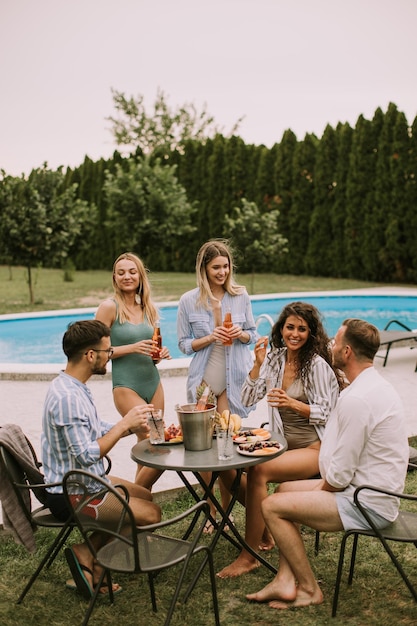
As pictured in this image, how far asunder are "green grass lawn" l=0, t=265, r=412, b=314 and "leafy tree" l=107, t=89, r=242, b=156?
15.9 meters

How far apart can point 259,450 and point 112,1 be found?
18.4 metres

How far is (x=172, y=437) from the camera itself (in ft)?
11.0

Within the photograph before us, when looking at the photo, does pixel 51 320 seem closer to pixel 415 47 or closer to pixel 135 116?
pixel 415 47

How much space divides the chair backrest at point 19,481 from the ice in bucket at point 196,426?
68 cm

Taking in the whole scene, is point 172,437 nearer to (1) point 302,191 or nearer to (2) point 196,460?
(2) point 196,460

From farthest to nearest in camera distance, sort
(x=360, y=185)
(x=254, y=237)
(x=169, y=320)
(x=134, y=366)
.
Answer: (x=360, y=185)
(x=254, y=237)
(x=169, y=320)
(x=134, y=366)

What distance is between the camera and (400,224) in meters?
19.3

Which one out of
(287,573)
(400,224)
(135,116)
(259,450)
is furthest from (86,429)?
(135,116)

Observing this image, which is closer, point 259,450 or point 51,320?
point 259,450

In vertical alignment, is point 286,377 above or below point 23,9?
below

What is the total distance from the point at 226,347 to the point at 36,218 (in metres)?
13.3

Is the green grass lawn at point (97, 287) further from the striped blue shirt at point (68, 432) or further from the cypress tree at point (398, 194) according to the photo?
the striped blue shirt at point (68, 432)

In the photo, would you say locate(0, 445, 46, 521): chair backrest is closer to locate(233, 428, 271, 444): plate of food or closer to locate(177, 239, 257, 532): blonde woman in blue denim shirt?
locate(233, 428, 271, 444): plate of food

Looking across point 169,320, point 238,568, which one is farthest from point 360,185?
point 238,568
